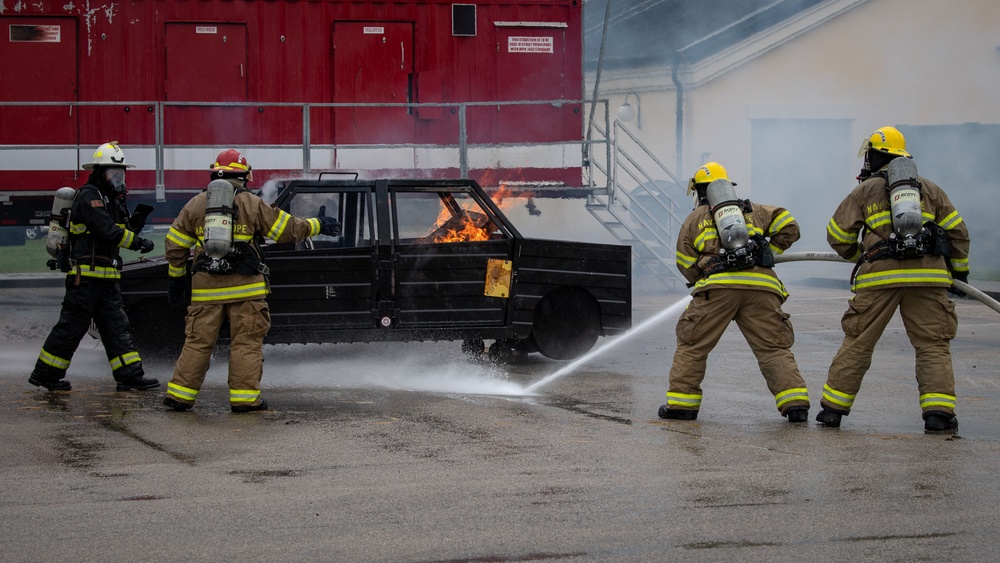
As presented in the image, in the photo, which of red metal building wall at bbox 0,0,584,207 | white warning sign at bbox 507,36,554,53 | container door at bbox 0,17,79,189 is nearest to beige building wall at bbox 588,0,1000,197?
white warning sign at bbox 507,36,554,53

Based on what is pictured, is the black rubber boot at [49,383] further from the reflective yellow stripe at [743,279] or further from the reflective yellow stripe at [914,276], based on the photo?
the reflective yellow stripe at [914,276]

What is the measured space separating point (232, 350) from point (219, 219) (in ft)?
2.60

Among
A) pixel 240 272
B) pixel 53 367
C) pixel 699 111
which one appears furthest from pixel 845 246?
pixel 699 111

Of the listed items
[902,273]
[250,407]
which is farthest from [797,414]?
[250,407]

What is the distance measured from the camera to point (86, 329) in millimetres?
8297

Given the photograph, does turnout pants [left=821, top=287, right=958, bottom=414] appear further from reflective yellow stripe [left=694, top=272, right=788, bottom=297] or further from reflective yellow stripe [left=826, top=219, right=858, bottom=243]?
reflective yellow stripe [left=694, top=272, right=788, bottom=297]

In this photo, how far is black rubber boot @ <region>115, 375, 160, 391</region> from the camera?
8344 mm

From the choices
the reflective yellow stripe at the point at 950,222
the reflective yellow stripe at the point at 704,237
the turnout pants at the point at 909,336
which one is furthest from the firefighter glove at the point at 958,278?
the reflective yellow stripe at the point at 704,237

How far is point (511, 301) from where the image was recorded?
952cm

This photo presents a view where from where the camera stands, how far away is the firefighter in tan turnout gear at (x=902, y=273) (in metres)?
6.73

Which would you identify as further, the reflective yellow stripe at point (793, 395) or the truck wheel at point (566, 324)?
the truck wheel at point (566, 324)

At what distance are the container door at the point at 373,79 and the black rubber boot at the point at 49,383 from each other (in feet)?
22.1

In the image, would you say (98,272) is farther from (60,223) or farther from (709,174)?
(709,174)

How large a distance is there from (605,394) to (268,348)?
3848 mm
